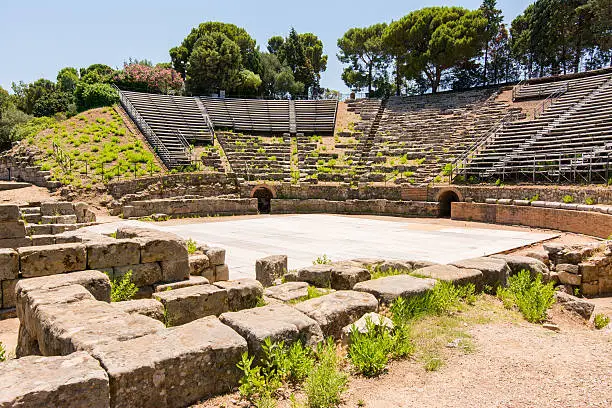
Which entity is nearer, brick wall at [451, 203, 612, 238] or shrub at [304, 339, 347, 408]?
shrub at [304, 339, 347, 408]

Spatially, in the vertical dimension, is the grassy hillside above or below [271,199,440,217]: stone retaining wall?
above

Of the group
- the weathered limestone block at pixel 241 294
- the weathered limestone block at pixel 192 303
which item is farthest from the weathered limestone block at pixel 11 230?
the weathered limestone block at pixel 241 294

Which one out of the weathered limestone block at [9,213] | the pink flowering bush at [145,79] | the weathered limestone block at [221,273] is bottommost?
the weathered limestone block at [221,273]

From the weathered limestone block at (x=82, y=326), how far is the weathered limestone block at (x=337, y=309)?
1.85m

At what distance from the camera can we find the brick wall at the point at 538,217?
596 inches

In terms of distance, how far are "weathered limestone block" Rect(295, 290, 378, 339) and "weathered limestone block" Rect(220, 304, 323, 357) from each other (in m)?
0.25

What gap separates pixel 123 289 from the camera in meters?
7.18

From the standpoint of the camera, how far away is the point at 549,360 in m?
4.44

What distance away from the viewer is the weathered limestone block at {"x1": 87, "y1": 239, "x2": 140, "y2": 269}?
748 centimetres

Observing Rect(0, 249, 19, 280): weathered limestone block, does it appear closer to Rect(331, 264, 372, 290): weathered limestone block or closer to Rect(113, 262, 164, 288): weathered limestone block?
Rect(113, 262, 164, 288): weathered limestone block

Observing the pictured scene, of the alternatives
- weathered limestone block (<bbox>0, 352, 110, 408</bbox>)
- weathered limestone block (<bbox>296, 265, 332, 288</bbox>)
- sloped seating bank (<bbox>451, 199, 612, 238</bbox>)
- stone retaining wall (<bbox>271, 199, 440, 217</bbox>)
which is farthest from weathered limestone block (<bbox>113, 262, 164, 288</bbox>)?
stone retaining wall (<bbox>271, 199, 440, 217</bbox>)

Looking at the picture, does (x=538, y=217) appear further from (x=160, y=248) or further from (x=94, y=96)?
(x=94, y=96)

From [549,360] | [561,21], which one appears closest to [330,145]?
[561,21]

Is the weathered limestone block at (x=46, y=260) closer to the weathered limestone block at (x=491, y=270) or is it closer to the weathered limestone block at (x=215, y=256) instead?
the weathered limestone block at (x=215, y=256)
